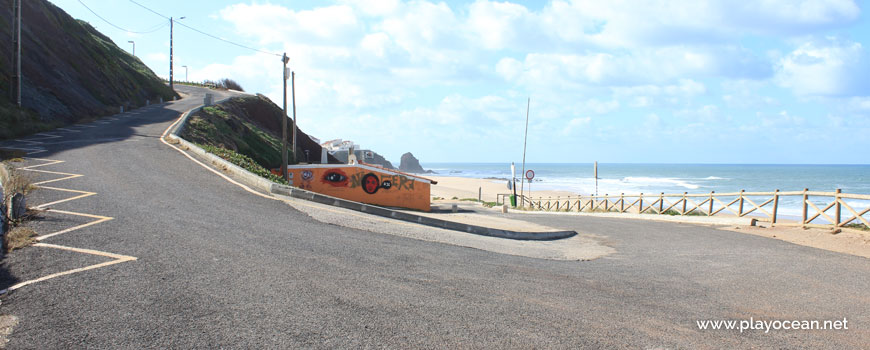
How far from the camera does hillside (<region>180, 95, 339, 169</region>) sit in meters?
28.3

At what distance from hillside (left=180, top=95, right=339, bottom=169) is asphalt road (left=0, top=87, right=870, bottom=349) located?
57.6ft

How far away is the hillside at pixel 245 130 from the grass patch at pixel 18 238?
61.5 ft

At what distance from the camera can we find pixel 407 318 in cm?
517

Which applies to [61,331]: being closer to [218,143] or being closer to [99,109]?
[218,143]

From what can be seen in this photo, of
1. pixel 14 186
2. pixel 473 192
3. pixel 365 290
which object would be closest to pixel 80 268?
pixel 365 290

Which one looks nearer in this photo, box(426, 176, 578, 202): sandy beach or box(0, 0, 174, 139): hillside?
box(0, 0, 174, 139): hillside

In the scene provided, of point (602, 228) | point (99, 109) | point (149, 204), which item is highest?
point (99, 109)

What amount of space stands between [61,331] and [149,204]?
6.93 metres

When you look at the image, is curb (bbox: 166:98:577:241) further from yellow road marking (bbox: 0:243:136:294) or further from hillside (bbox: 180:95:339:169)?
hillside (bbox: 180:95:339:169)

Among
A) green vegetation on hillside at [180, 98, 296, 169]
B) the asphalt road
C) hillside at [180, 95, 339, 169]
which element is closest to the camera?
the asphalt road

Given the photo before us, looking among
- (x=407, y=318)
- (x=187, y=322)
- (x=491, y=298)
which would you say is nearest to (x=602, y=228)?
(x=491, y=298)

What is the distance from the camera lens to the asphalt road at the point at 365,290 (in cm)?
471

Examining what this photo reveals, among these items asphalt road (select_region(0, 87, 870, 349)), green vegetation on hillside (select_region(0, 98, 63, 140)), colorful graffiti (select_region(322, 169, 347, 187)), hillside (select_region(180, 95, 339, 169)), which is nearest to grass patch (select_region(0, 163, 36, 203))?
asphalt road (select_region(0, 87, 870, 349))

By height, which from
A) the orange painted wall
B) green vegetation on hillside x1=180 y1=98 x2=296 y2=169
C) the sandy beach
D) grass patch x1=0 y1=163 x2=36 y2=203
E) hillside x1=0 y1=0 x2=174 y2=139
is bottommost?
the sandy beach
